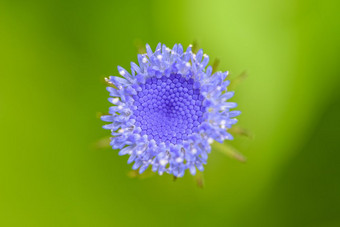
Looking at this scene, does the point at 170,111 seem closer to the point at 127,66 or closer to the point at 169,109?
the point at 169,109

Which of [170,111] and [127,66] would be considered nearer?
[170,111]

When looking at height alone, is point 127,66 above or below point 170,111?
above

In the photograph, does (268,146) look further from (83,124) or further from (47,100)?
(47,100)

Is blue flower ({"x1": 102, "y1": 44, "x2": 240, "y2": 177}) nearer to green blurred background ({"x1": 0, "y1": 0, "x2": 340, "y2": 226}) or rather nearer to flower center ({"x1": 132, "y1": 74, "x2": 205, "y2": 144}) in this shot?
flower center ({"x1": 132, "y1": 74, "x2": 205, "y2": 144})

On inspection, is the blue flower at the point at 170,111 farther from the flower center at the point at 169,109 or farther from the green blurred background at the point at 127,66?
the green blurred background at the point at 127,66

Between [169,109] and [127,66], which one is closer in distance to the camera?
[169,109]

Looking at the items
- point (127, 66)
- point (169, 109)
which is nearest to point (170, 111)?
point (169, 109)

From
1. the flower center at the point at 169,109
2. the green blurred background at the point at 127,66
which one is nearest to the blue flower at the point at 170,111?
the flower center at the point at 169,109
